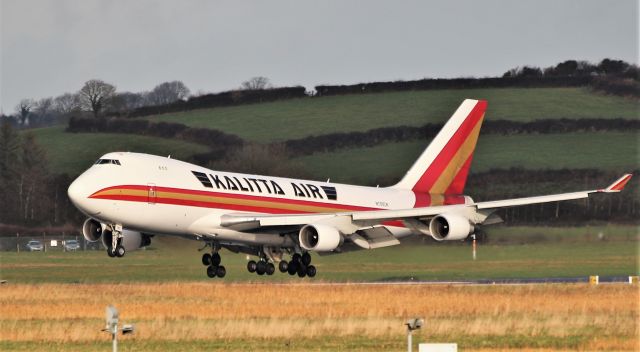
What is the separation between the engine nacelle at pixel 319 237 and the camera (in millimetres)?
58156

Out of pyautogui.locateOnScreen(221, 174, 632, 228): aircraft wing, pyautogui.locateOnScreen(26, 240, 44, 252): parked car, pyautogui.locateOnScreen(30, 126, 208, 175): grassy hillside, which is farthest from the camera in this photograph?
pyautogui.locateOnScreen(30, 126, 208, 175): grassy hillside

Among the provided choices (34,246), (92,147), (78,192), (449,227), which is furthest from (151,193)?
(92,147)

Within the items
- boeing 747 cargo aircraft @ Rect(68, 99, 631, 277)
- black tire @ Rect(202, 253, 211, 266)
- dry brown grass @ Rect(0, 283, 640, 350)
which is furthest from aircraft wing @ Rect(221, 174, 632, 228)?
black tire @ Rect(202, 253, 211, 266)

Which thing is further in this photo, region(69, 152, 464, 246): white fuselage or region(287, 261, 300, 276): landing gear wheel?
region(287, 261, 300, 276): landing gear wheel

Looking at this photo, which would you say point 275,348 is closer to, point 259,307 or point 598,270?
point 259,307

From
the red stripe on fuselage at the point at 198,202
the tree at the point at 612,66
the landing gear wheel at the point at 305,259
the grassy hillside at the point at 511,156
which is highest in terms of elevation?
the tree at the point at 612,66

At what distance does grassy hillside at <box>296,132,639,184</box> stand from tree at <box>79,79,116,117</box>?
983 inches

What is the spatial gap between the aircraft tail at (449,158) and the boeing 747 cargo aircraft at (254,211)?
0.60 m

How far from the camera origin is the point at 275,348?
128 ft

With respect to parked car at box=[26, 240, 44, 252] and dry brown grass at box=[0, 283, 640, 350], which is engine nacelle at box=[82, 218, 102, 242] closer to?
dry brown grass at box=[0, 283, 640, 350]

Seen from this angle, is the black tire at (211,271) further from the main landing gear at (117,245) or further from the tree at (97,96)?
the tree at (97,96)

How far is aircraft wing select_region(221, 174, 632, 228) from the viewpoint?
56844mm

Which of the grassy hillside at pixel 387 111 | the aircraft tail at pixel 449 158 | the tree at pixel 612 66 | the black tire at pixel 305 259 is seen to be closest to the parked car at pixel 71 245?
the grassy hillside at pixel 387 111

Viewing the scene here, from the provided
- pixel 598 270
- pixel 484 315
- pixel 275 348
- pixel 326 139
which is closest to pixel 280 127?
pixel 326 139
